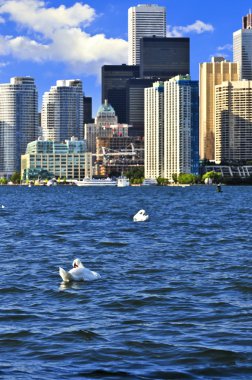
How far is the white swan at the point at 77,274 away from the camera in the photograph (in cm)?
3682

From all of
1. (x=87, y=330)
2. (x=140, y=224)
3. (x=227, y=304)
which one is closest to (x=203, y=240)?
(x=140, y=224)

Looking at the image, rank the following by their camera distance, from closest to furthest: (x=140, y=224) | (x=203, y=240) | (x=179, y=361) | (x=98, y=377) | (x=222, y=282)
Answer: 1. (x=98, y=377)
2. (x=179, y=361)
3. (x=222, y=282)
4. (x=203, y=240)
5. (x=140, y=224)

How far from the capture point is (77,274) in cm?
3709

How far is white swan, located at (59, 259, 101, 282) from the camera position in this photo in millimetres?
36816

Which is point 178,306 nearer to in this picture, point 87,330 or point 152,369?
point 87,330

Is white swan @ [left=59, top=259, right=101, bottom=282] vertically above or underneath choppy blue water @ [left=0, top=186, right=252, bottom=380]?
above

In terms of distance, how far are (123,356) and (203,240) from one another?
3623 centimetres

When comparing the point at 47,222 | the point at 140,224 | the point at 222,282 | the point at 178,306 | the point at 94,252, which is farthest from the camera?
the point at 47,222

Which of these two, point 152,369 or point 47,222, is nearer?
point 152,369

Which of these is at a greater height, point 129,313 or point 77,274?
point 77,274

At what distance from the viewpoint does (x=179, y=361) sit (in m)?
23.1

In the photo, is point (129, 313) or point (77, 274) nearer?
point (129, 313)

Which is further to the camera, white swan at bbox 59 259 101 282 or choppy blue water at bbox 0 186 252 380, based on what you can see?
white swan at bbox 59 259 101 282

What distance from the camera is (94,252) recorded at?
50.3m
